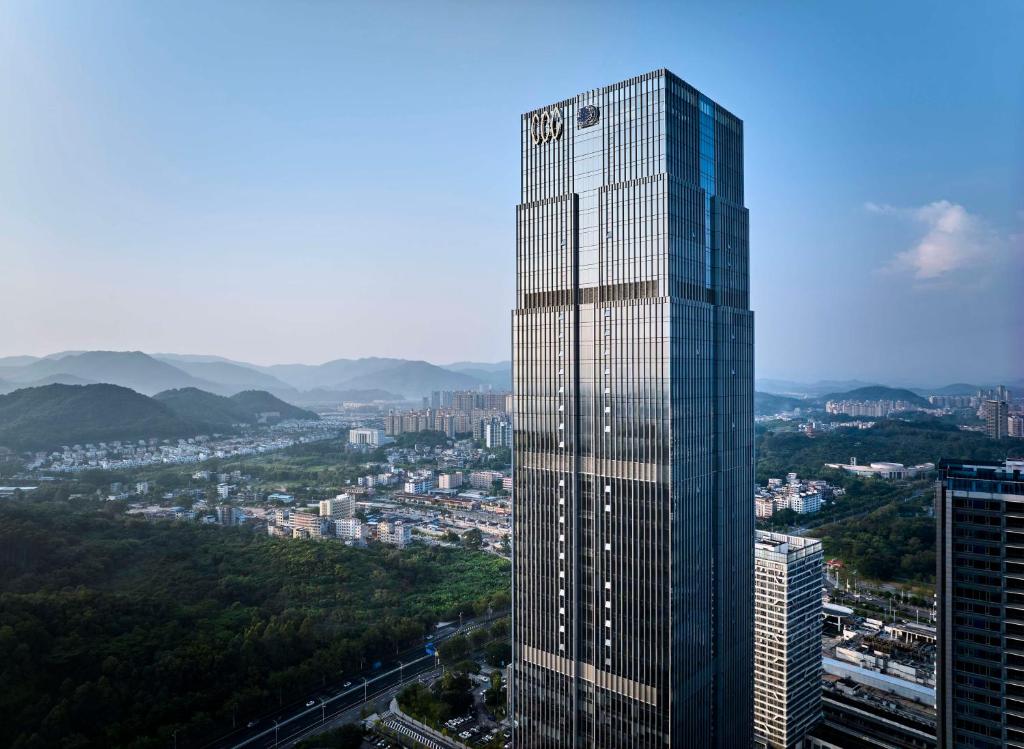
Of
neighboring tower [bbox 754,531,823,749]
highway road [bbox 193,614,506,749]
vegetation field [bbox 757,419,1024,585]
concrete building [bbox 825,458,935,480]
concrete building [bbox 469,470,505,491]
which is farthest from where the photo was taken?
concrete building [bbox 469,470,505,491]

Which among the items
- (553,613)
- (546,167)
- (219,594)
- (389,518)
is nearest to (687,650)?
(553,613)

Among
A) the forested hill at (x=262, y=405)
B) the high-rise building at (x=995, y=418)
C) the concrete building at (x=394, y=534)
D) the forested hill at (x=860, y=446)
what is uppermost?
the high-rise building at (x=995, y=418)

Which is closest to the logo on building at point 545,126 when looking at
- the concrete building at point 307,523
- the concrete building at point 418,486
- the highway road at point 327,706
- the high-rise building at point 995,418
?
the highway road at point 327,706

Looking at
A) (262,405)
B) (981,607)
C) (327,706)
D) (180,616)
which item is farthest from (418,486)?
(262,405)

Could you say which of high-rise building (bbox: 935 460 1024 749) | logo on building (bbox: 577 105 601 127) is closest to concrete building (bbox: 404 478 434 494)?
logo on building (bbox: 577 105 601 127)

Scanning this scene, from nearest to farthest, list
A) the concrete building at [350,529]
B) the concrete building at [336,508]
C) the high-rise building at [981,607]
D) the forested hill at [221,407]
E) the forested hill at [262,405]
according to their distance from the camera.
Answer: the high-rise building at [981,607], the concrete building at [350,529], the concrete building at [336,508], the forested hill at [221,407], the forested hill at [262,405]

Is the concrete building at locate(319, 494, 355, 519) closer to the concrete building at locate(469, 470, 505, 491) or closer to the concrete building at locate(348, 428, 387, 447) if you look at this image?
the concrete building at locate(469, 470, 505, 491)

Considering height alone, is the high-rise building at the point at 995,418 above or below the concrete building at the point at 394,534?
above

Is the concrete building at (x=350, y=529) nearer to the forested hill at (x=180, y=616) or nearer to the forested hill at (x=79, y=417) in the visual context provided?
the forested hill at (x=180, y=616)
